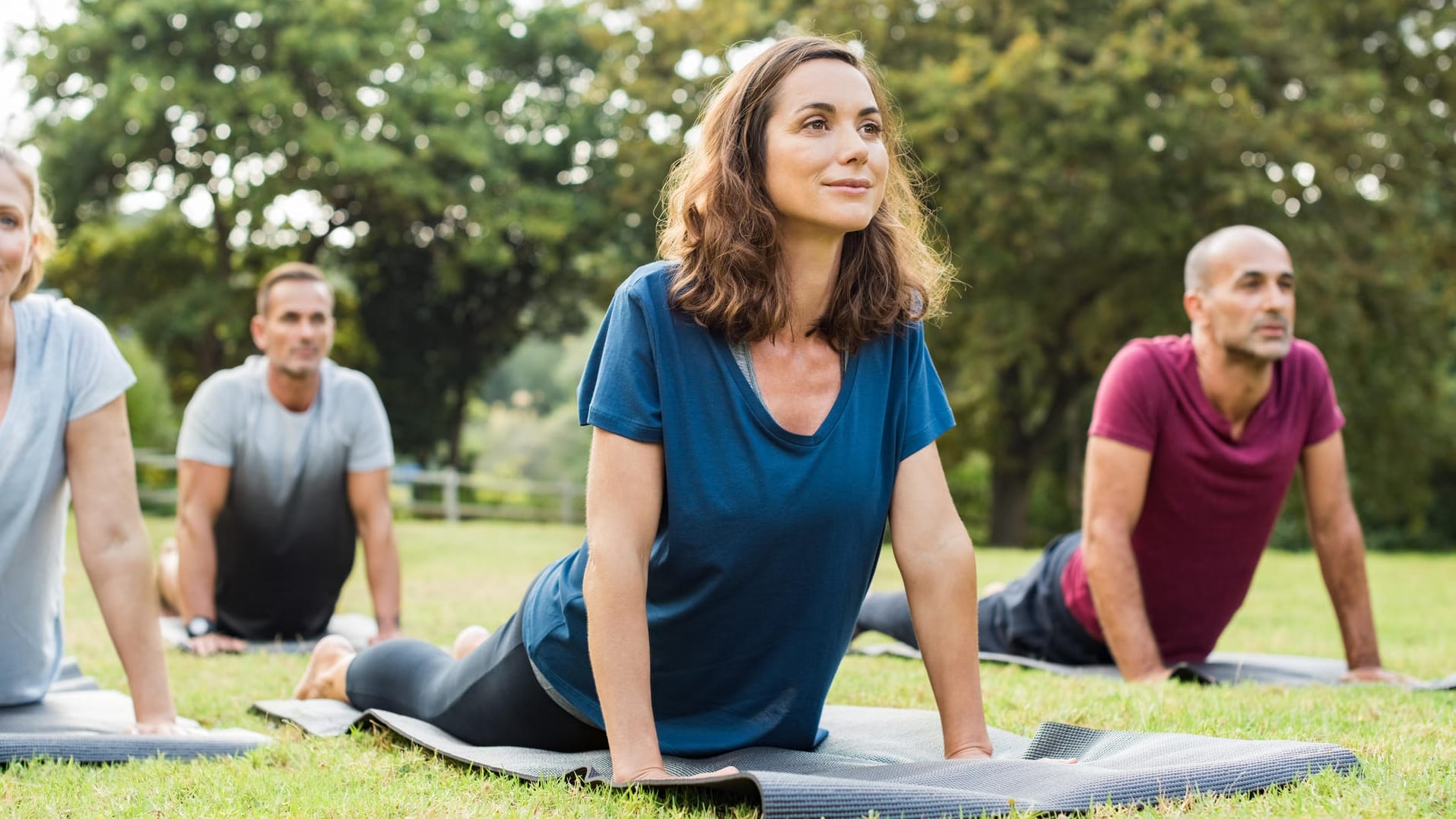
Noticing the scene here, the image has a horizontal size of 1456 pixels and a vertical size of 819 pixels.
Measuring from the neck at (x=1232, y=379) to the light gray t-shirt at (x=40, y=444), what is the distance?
3957mm

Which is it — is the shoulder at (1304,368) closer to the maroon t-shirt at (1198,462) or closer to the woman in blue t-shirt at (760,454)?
the maroon t-shirt at (1198,462)

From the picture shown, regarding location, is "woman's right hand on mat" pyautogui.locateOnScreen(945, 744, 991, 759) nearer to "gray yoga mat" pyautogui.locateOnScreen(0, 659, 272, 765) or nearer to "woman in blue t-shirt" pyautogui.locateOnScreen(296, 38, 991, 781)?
"woman in blue t-shirt" pyautogui.locateOnScreen(296, 38, 991, 781)

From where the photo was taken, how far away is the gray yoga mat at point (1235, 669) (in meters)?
5.24

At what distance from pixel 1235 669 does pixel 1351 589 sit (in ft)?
1.85

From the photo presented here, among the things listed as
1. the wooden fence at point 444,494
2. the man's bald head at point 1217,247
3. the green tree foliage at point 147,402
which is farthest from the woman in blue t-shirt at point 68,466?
the green tree foliage at point 147,402

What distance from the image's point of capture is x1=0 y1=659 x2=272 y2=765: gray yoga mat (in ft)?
11.7

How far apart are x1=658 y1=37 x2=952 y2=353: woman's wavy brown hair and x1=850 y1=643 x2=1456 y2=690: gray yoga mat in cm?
273

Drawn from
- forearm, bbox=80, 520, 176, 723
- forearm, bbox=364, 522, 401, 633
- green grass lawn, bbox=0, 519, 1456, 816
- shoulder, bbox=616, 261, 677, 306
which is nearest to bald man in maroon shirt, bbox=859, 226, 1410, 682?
green grass lawn, bbox=0, 519, 1456, 816

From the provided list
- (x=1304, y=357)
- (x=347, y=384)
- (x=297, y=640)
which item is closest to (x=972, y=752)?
(x=1304, y=357)

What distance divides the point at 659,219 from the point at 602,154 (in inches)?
963

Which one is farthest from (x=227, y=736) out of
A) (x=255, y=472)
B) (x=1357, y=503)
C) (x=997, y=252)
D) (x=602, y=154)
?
(x=1357, y=503)

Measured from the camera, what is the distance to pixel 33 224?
12.6 feet

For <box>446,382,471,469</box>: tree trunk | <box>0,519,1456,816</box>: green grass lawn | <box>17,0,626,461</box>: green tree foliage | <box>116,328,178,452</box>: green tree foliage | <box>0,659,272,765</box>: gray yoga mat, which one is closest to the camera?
<box>0,519,1456,816</box>: green grass lawn

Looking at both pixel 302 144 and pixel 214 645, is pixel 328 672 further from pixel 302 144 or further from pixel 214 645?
pixel 302 144
